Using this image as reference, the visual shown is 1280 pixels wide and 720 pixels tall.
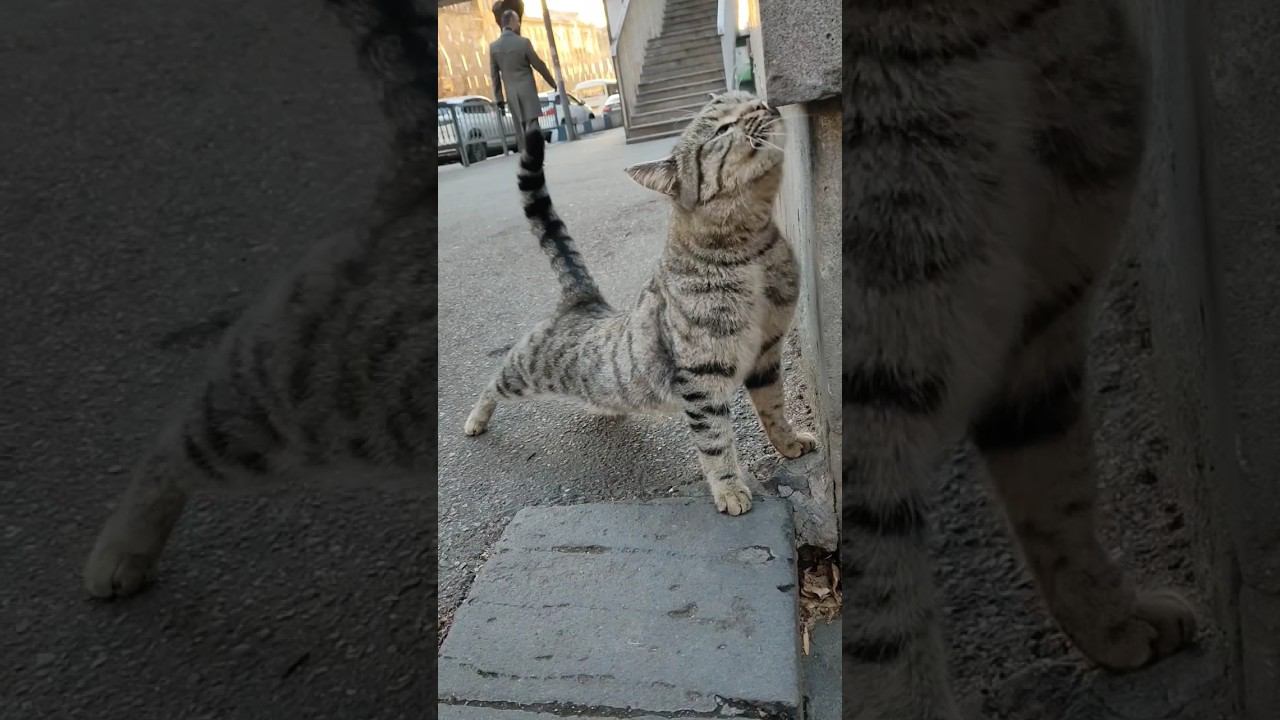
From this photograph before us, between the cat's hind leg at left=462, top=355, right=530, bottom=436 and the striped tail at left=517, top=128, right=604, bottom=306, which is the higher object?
the striped tail at left=517, top=128, right=604, bottom=306

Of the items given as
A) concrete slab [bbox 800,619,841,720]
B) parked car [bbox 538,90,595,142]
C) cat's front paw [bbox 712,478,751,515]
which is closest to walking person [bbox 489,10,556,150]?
cat's front paw [bbox 712,478,751,515]

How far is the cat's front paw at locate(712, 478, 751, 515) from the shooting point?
2139 millimetres

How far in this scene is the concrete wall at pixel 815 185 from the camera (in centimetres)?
150

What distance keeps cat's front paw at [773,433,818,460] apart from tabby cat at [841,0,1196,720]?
186cm

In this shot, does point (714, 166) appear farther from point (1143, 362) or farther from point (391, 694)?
point (391, 694)

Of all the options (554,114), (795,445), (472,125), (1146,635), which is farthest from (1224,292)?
(554,114)

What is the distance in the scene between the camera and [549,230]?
268 centimetres

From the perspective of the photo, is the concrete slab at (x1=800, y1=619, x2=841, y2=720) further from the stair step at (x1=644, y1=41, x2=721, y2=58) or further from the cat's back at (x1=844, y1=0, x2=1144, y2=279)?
the stair step at (x1=644, y1=41, x2=721, y2=58)

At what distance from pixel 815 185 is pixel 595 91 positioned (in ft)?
64.1

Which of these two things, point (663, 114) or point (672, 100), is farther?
point (672, 100)

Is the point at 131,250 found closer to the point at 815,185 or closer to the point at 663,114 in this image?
the point at 815,185

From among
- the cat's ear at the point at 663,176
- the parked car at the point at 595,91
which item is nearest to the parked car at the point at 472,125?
the parked car at the point at 595,91

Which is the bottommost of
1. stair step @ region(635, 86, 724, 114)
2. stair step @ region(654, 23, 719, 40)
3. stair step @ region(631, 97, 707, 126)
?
stair step @ region(631, 97, 707, 126)

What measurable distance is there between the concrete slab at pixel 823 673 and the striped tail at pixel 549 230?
4.93 ft
